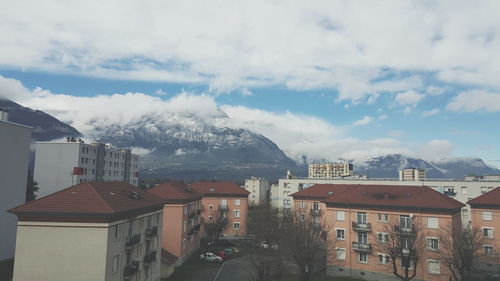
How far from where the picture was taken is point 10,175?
54.1 metres

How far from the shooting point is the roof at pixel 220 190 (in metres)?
91.8

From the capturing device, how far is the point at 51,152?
364 ft

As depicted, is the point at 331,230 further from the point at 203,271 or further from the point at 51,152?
the point at 51,152

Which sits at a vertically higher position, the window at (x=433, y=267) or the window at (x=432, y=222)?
the window at (x=432, y=222)

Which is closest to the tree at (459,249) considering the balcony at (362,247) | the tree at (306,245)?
the balcony at (362,247)

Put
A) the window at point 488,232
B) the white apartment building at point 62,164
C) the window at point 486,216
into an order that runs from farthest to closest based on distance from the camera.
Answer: the white apartment building at point 62,164 → the window at point 486,216 → the window at point 488,232

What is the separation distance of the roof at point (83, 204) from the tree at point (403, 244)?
34946 mm

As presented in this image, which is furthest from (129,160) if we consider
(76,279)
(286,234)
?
(76,279)

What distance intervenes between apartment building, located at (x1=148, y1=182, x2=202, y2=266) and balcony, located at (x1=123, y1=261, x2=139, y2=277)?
74.8 feet

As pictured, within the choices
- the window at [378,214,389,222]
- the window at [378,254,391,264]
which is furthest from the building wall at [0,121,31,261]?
the window at [378,214,389,222]

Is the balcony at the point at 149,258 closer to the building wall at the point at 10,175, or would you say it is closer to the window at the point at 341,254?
the building wall at the point at 10,175

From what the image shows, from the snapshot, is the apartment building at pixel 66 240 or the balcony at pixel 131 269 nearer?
the apartment building at pixel 66 240

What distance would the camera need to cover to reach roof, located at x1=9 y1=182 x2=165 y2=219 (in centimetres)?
3175

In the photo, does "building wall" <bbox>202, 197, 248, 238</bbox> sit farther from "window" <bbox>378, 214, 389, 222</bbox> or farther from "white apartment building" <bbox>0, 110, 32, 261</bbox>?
"white apartment building" <bbox>0, 110, 32, 261</bbox>
